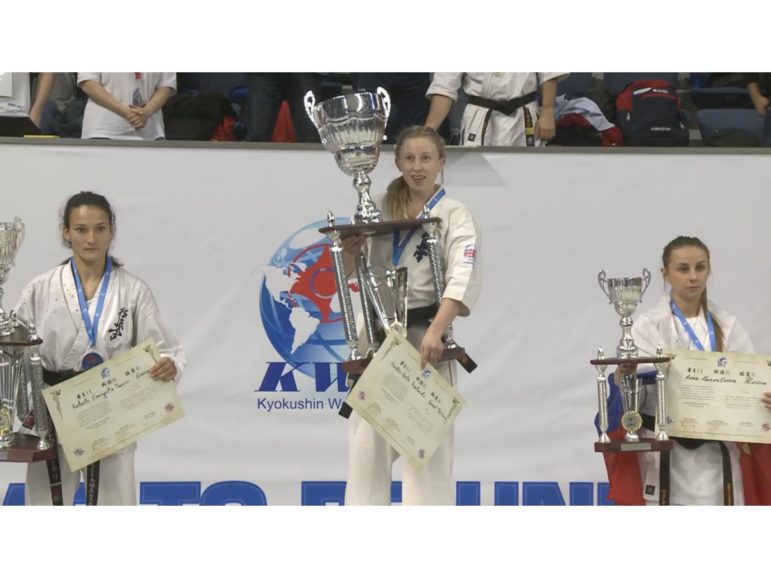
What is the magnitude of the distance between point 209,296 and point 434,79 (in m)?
1.53

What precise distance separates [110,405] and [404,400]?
1.15 meters

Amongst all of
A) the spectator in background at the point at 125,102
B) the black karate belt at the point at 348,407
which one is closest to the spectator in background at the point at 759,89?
the spectator in background at the point at 125,102

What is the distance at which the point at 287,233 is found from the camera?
5.51 m

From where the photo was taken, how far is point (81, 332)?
14.2 ft

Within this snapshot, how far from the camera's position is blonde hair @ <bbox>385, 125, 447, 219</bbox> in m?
4.12

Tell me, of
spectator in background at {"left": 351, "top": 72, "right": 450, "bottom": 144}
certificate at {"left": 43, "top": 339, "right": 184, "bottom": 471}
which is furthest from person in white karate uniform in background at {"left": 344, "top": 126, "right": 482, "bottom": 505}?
spectator in background at {"left": 351, "top": 72, "right": 450, "bottom": 144}

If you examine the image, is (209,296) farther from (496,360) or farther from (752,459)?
(752,459)

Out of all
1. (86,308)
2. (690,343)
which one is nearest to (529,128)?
(690,343)

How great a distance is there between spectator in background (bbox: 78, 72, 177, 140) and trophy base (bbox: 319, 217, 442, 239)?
2.14 metres

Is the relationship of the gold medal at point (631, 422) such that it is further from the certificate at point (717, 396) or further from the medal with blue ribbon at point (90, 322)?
the medal with blue ribbon at point (90, 322)

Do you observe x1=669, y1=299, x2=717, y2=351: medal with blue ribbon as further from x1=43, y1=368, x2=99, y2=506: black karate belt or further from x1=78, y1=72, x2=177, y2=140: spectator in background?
x1=78, y1=72, x2=177, y2=140: spectator in background

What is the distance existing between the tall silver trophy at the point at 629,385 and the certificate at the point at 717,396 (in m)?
0.11

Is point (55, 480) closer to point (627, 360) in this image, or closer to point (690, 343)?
point (627, 360)

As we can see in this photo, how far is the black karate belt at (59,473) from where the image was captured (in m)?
4.27
